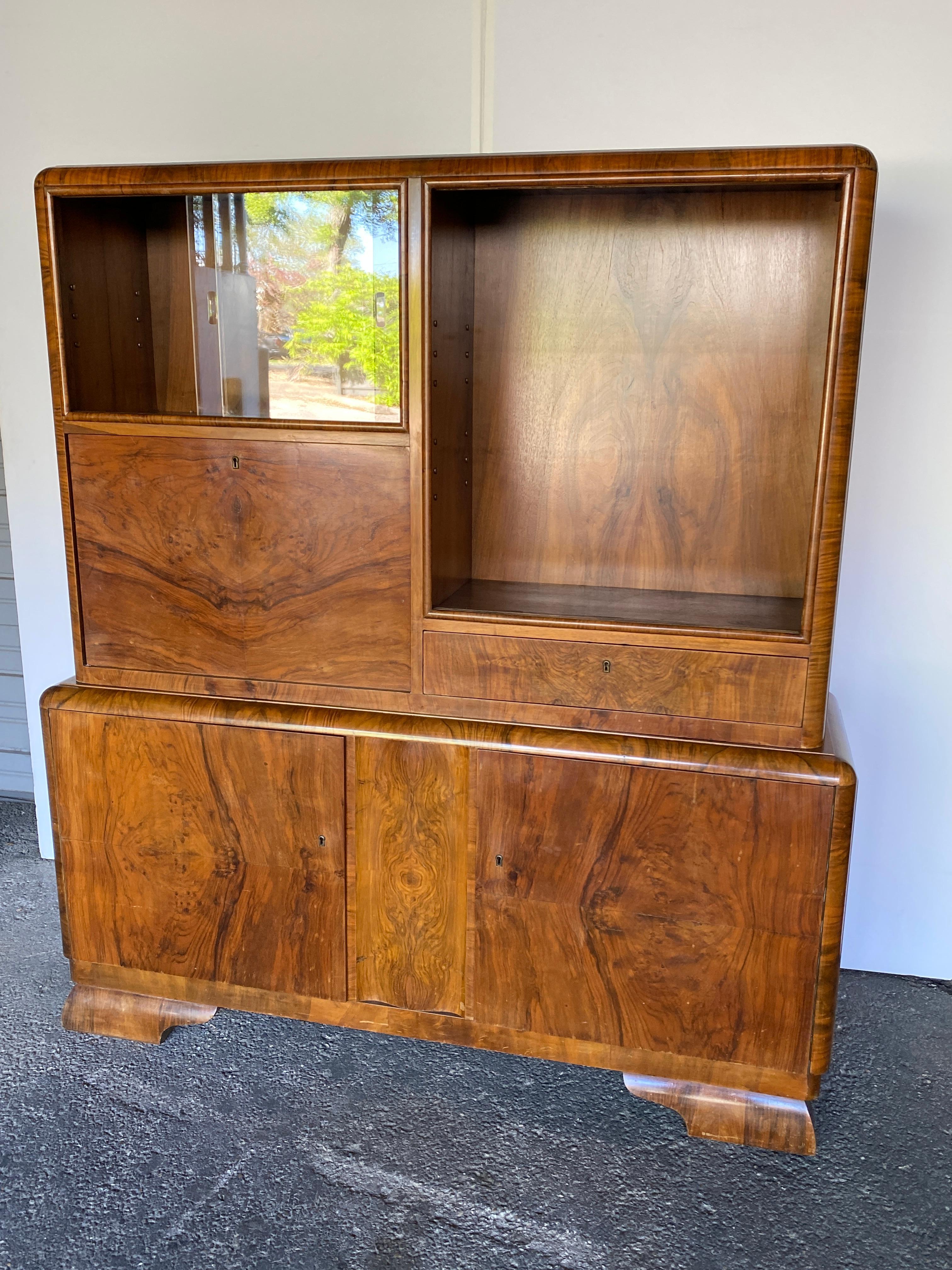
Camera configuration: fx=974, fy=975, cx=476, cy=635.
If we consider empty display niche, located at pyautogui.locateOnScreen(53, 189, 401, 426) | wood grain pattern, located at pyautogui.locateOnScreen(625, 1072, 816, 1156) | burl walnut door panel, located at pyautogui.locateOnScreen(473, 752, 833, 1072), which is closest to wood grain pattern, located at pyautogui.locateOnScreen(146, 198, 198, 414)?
empty display niche, located at pyautogui.locateOnScreen(53, 189, 401, 426)

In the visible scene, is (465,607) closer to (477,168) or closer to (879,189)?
(477,168)

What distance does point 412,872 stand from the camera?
2.02m

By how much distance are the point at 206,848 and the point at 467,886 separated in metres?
0.58

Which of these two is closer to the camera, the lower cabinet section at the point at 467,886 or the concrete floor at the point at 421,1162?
the concrete floor at the point at 421,1162

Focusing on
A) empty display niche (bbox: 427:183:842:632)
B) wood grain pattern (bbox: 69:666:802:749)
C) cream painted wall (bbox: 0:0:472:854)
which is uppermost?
cream painted wall (bbox: 0:0:472:854)

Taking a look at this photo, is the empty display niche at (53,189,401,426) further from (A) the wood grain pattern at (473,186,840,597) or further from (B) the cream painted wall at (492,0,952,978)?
(B) the cream painted wall at (492,0,952,978)

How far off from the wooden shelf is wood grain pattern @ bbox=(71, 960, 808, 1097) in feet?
2.85

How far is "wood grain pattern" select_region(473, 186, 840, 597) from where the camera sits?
6.66 feet

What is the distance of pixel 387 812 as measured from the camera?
201 centimetres

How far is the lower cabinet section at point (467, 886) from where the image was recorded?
1851 millimetres

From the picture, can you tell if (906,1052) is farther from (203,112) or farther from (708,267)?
(203,112)

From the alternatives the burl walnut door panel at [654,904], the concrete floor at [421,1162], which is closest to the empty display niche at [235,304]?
the burl walnut door panel at [654,904]

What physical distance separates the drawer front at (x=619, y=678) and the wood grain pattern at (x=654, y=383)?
35cm

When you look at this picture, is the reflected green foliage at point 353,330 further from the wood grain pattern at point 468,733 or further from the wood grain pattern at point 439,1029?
the wood grain pattern at point 439,1029
